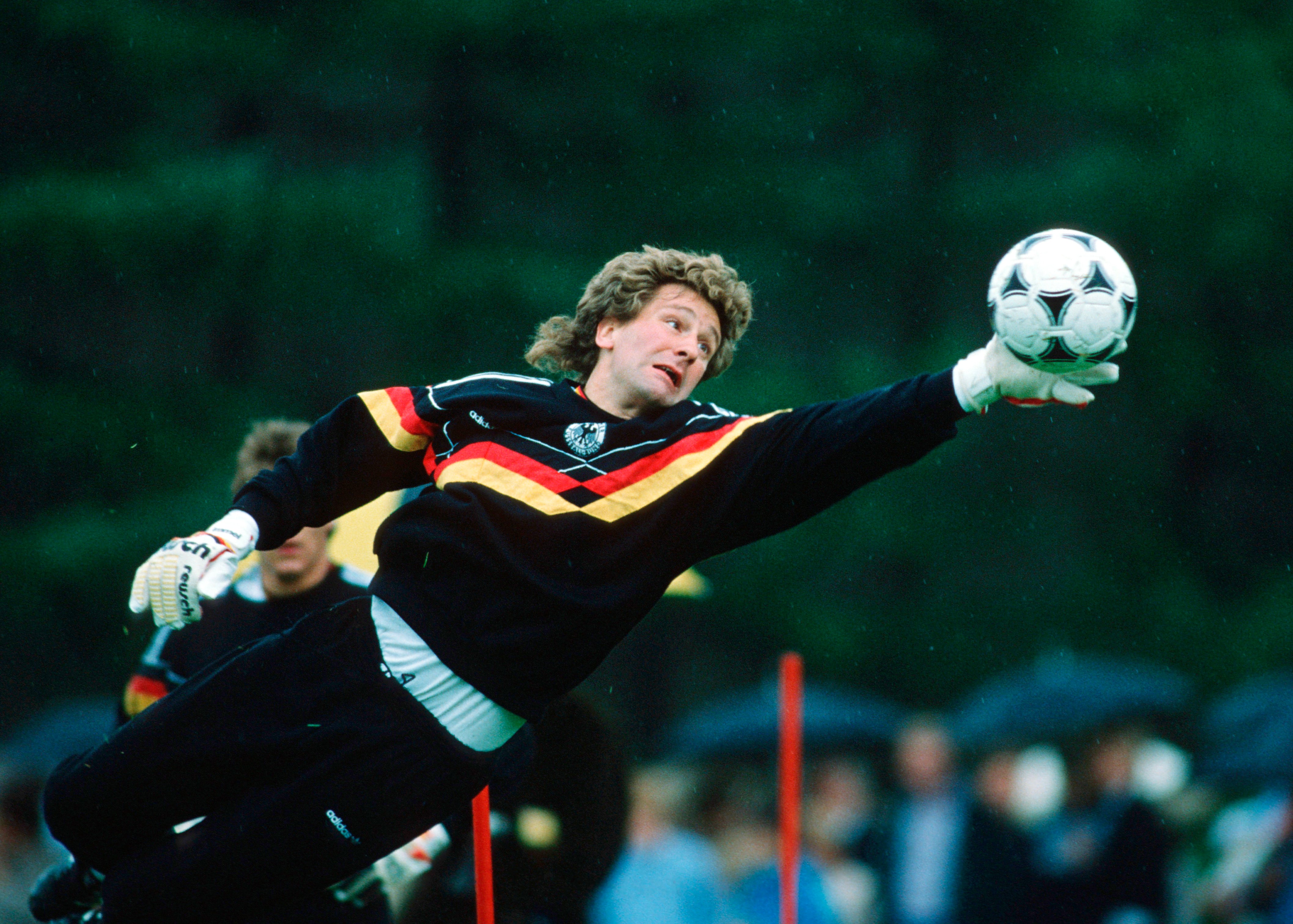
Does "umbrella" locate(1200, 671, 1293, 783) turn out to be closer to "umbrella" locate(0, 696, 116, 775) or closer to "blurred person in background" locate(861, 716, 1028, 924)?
"blurred person in background" locate(861, 716, 1028, 924)

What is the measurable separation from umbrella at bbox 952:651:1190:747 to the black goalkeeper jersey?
5847 mm

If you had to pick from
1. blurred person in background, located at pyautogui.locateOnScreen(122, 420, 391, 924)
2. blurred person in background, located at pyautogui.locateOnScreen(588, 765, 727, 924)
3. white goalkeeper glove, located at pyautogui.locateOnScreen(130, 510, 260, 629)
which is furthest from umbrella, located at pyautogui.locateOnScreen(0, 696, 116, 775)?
white goalkeeper glove, located at pyautogui.locateOnScreen(130, 510, 260, 629)

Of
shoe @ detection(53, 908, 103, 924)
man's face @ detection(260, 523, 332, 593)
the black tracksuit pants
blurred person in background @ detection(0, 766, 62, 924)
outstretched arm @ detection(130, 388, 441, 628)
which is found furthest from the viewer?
blurred person in background @ detection(0, 766, 62, 924)

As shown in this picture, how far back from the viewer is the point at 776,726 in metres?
11.3

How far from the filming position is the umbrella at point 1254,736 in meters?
8.81

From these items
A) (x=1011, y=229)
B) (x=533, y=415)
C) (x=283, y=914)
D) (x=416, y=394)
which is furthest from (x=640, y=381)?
(x=1011, y=229)

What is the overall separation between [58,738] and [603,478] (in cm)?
752

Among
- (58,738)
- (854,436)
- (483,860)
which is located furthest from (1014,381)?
(58,738)

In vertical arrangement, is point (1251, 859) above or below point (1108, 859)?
below

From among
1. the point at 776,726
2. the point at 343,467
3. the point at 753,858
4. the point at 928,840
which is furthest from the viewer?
the point at 776,726

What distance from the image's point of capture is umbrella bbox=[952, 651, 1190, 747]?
9680mm

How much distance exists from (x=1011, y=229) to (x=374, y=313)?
21.0 ft

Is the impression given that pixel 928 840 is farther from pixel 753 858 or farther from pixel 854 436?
pixel 854 436

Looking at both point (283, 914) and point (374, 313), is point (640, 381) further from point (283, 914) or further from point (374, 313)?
point (374, 313)
